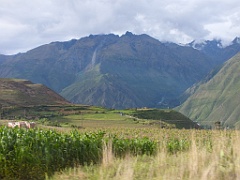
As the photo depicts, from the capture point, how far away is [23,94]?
150m

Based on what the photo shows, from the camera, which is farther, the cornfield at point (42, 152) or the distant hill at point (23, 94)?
the distant hill at point (23, 94)

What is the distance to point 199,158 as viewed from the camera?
37.4 ft

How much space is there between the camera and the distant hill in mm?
133462

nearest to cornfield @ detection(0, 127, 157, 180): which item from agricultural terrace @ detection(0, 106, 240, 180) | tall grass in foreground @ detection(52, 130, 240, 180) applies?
agricultural terrace @ detection(0, 106, 240, 180)

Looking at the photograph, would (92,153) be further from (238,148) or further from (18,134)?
(238,148)

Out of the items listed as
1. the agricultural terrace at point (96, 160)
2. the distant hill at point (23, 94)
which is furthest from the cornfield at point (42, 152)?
the distant hill at point (23, 94)

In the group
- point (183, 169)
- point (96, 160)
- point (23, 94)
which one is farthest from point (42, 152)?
point (23, 94)

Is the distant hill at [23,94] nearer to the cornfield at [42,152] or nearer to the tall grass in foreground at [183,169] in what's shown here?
the cornfield at [42,152]

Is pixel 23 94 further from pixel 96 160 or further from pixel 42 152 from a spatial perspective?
pixel 42 152

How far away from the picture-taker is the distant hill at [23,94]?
133m

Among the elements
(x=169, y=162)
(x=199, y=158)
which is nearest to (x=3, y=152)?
(x=169, y=162)

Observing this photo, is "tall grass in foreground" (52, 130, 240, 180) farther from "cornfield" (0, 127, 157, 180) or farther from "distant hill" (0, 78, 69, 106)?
"distant hill" (0, 78, 69, 106)

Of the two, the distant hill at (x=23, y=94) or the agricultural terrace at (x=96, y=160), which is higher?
the distant hill at (x=23, y=94)

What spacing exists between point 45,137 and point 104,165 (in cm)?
309
